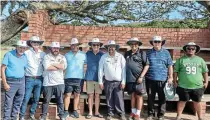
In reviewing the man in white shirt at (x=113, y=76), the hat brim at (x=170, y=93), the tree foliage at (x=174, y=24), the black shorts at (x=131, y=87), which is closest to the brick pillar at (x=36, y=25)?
the man in white shirt at (x=113, y=76)

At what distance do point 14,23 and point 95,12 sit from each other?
Answer: 2544 mm

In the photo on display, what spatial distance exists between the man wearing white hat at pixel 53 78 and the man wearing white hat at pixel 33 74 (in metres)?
0.15

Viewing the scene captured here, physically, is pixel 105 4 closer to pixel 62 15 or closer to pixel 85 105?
pixel 62 15

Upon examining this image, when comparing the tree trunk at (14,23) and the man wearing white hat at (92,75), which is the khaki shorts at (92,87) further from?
the tree trunk at (14,23)

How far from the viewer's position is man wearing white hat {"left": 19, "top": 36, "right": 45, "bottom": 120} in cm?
618

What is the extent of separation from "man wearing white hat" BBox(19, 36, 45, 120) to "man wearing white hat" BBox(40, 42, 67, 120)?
0.15 metres

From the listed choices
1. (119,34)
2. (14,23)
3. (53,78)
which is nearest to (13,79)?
(53,78)

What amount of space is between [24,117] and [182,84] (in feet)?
11.3

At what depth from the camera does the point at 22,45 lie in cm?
583

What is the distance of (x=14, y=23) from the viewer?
8367 millimetres

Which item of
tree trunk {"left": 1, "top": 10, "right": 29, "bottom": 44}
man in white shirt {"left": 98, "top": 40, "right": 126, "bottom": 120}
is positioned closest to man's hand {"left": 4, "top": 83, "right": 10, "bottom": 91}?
man in white shirt {"left": 98, "top": 40, "right": 126, "bottom": 120}

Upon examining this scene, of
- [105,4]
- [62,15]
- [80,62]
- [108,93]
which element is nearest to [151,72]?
[108,93]

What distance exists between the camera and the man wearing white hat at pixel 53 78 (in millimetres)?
6172

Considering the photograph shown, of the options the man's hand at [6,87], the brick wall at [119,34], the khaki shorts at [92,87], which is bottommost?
the khaki shorts at [92,87]
